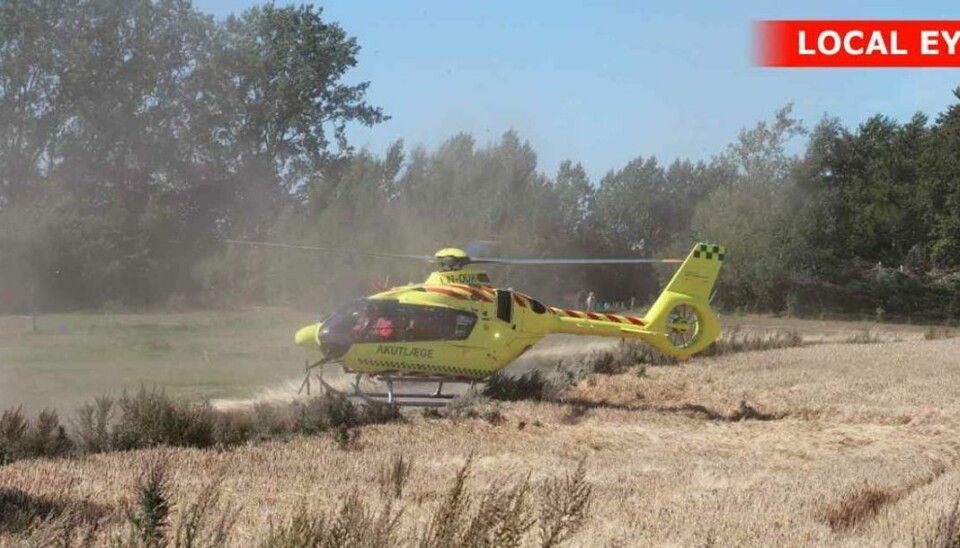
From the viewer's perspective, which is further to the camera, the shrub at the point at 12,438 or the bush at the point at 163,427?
the bush at the point at 163,427

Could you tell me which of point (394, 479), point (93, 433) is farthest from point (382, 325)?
point (394, 479)

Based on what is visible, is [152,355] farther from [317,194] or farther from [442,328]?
[317,194]

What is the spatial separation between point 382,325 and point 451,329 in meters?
1.36

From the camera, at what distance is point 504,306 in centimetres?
2144

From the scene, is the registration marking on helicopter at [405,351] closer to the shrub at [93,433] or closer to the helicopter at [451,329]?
the helicopter at [451,329]

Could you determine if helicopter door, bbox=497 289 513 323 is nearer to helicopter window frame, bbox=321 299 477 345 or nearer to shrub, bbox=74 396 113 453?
helicopter window frame, bbox=321 299 477 345

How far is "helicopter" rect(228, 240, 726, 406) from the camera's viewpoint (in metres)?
20.7

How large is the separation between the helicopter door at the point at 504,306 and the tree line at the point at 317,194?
11864mm

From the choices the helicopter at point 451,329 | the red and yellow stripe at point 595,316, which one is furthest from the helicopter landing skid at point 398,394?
the red and yellow stripe at point 595,316

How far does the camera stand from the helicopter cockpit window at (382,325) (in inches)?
814

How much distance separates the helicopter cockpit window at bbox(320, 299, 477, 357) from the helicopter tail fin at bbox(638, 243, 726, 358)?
14.4 feet

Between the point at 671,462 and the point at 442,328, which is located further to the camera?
the point at 442,328

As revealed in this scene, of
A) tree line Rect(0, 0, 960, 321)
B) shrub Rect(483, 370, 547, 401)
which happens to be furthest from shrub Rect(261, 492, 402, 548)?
tree line Rect(0, 0, 960, 321)

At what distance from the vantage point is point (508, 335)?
70.2 ft
